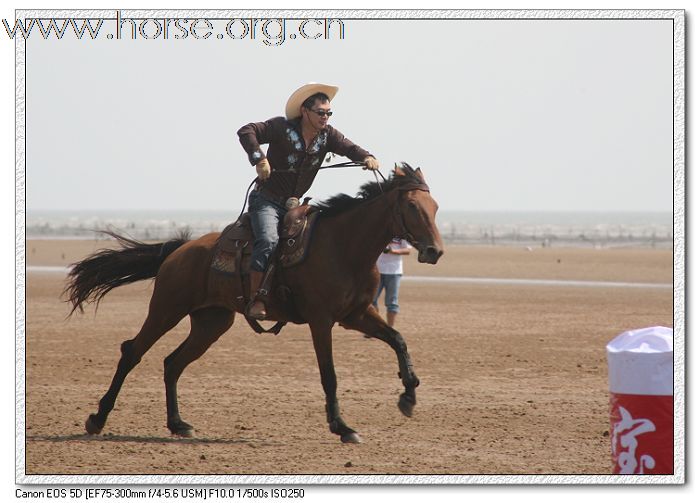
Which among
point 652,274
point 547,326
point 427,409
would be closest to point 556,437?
point 427,409

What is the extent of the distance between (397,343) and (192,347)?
1.93 m

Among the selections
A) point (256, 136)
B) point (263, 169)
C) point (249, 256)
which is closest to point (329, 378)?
point (249, 256)

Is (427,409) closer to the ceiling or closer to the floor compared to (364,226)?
closer to the floor

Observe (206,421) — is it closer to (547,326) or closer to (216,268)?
(216,268)

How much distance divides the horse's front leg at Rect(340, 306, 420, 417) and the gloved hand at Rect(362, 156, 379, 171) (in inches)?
47.4

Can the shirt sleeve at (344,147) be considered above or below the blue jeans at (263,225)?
above

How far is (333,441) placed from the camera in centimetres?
975

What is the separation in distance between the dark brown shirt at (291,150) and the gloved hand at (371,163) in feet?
0.38

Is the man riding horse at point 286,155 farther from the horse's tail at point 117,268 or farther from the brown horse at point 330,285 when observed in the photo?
the horse's tail at point 117,268

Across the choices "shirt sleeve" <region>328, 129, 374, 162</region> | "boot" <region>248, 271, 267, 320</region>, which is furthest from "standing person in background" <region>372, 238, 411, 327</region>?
"boot" <region>248, 271, 267, 320</region>

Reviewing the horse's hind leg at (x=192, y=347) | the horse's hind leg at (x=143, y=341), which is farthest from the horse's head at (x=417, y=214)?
the horse's hind leg at (x=143, y=341)

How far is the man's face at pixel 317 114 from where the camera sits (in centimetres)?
979

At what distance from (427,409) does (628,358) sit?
4.86m

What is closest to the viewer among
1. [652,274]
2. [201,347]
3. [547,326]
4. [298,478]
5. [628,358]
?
[628,358]
